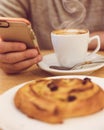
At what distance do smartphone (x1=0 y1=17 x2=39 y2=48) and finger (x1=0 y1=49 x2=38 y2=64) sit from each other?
2 centimetres

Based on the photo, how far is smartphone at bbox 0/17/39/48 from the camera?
0.76 m

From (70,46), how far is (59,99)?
0.33 meters

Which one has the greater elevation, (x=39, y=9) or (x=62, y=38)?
(x=62, y=38)

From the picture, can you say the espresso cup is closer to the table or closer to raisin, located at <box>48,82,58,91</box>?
the table

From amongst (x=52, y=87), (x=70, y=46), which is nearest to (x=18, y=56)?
(x=70, y=46)

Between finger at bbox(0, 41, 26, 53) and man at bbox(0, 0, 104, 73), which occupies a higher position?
finger at bbox(0, 41, 26, 53)

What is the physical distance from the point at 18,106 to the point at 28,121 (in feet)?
0.16

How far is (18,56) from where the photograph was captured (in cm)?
83

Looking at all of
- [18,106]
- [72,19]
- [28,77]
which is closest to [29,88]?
[18,106]

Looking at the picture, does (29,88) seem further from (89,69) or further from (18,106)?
(89,69)

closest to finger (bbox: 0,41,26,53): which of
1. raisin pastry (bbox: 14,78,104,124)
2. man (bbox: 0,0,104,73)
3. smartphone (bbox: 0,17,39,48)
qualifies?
smartphone (bbox: 0,17,39,48)

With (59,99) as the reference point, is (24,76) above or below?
below

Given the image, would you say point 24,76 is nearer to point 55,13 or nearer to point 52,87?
point 52,87

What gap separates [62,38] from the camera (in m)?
0.81
